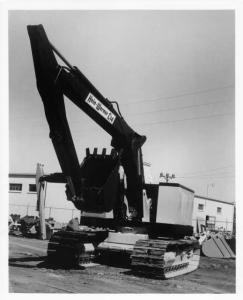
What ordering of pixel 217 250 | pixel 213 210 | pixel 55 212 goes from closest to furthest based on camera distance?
pixel 217 250 < pixel 55 212 < pixel 213 210

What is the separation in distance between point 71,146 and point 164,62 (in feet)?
11.2

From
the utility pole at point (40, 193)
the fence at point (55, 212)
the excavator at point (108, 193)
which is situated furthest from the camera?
the fence at point (55, 212)

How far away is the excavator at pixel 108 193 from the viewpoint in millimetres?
8281

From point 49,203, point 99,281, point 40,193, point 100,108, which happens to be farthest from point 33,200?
point 99,281

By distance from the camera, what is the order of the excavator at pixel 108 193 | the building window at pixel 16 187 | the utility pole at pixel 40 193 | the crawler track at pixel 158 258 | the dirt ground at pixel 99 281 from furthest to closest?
1. the building window at pixel 16 187
2. the crawler track at pixel 158 258
3. the utility pole at pixel 40 193
4. the excavator at pixel 108 193
5. the dirt ground at pixel 99 281

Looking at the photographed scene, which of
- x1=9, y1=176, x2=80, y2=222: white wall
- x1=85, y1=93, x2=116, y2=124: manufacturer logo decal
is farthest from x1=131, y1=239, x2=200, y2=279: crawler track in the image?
x1=9, y1=176, x2=80, y2=222: white wall

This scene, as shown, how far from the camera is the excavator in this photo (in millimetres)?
8281

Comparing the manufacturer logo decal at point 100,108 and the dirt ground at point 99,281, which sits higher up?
the manufacturer logo decal at point 100,108

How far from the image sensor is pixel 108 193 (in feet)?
29.1

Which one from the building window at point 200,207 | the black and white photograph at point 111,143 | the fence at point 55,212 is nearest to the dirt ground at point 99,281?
the black and white photograph at point 111,143

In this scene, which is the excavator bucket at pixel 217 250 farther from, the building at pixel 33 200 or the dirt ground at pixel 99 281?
the building at pixel 33 200

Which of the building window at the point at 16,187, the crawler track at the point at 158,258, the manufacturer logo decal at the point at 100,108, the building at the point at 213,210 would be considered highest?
the manufacturer logo decal at the point at 100,108

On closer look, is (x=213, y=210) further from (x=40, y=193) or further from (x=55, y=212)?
(x=40, y=193)
